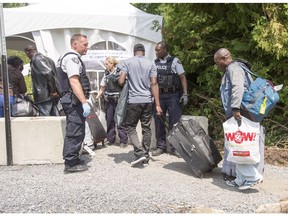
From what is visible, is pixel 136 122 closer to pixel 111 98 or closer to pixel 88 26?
pixel 111 98

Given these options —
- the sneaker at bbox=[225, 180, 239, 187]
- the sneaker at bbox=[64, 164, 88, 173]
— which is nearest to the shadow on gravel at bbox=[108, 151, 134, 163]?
the sneaker at bbox=[64, 164, 88, 173]

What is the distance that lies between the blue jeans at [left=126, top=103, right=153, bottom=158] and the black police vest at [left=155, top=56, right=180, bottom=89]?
0.70 m

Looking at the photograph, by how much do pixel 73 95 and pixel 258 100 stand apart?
2386mm

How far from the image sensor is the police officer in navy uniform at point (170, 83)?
→ 21.2 ft

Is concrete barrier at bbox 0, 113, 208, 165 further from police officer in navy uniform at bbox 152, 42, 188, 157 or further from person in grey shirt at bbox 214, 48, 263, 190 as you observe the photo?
person in grey shirt at bbox 214, 48, 263, 190

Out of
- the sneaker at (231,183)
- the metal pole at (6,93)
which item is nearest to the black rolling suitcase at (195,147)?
the sneaker at (231,183)

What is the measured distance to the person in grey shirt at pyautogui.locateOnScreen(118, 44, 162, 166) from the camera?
19.0 feet

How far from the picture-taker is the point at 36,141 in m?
6.04

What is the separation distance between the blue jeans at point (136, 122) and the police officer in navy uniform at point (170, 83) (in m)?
0.69

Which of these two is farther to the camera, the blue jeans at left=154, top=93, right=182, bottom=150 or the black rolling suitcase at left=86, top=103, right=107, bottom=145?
the black rolling suitcase at left=86, top=103, right=107, bottom=145

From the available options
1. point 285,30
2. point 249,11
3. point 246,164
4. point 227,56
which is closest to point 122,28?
point 249,11

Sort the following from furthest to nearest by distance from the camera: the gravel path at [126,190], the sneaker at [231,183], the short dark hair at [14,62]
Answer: the short dark hair at [14,62] → the sneaker at [231,183] → the gravel path at [126,190]

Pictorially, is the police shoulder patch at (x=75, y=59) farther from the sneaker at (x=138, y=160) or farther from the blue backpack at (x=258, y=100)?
the blue backpack at (x=258, y=100)

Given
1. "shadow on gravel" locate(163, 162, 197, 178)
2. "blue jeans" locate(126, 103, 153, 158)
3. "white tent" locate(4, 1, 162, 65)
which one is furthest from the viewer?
"white tent" locate(4, 1, 162, 65)
